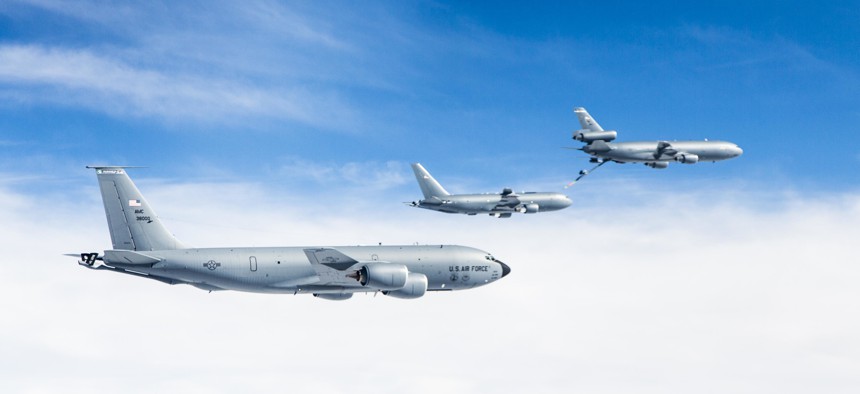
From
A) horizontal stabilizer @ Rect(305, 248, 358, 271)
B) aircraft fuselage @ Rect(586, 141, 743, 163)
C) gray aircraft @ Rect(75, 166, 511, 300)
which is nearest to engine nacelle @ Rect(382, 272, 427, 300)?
gray aircraft @ Rect(75, 166, 511, 300)

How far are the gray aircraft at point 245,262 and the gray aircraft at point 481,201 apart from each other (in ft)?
64.0

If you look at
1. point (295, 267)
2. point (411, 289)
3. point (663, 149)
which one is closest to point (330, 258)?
point (295, 267)

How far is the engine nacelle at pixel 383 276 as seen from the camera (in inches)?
2623

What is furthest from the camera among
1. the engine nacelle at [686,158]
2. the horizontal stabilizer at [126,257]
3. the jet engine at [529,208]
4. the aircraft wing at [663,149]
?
the jet engine at [529,208]

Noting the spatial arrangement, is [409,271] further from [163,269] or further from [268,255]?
[163,269]

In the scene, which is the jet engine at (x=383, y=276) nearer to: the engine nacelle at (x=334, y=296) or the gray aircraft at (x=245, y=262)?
the gray aircraft at (x=245, y=262)

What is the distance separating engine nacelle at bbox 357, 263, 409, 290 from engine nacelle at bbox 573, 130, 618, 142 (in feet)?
90.5

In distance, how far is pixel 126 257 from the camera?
61.7 metres

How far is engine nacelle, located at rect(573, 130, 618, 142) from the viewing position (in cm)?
8756

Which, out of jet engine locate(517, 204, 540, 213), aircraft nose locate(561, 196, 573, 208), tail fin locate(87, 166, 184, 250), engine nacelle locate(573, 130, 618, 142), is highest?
engine nacelle locate(573, 130, 618, 142)

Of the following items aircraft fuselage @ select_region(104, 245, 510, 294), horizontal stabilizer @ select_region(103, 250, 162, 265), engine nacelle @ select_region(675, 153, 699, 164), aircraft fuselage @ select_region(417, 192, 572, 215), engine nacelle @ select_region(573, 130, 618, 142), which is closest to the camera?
horizontal stabilizer @ select_region(103, 250, 162, 265)

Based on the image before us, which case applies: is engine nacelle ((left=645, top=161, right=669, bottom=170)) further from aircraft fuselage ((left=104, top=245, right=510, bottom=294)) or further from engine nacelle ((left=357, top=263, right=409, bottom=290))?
engine nacelle ((left=357, top=263, right=409, bottom=290))

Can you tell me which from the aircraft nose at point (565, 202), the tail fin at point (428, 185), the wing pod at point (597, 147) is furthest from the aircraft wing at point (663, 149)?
the tail fin at point (428, 185)

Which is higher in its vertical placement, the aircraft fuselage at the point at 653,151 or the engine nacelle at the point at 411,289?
the aircraft fuselage at the point at 653,151
